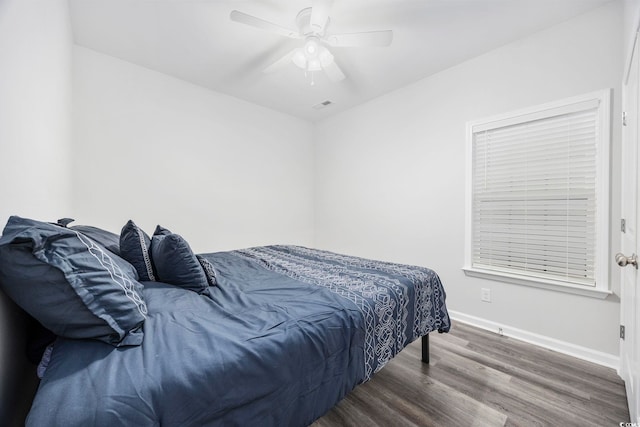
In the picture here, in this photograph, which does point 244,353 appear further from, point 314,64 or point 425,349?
point 314,64

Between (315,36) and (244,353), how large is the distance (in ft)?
7.33

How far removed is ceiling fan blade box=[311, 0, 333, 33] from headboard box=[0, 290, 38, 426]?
215 cm

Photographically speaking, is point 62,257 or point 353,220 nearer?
point 62,257

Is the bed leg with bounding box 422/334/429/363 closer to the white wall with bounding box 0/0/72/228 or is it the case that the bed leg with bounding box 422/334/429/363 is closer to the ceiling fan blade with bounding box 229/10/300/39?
the white wall with bounding box 0/0/72/228

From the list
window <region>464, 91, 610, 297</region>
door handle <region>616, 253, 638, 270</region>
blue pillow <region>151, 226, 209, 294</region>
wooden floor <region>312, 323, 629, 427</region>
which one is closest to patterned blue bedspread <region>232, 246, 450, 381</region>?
wooden floor <region>312, 323, 629, 427</region>

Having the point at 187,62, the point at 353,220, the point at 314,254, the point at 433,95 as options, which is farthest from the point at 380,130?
the point at 187,62

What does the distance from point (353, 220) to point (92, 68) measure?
11.3 feet

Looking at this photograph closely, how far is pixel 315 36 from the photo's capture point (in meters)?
2.08

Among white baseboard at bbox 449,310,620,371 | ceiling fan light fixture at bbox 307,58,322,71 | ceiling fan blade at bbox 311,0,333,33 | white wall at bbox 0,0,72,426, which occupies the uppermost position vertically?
ceiling fan blade at bbox 311,0,333,33

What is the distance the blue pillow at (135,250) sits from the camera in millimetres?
1505

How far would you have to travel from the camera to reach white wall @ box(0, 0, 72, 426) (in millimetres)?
890

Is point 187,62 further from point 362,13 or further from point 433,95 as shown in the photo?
point 433,95

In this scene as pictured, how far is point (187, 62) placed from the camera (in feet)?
9.12

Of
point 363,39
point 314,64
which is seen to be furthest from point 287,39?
point 363,39
